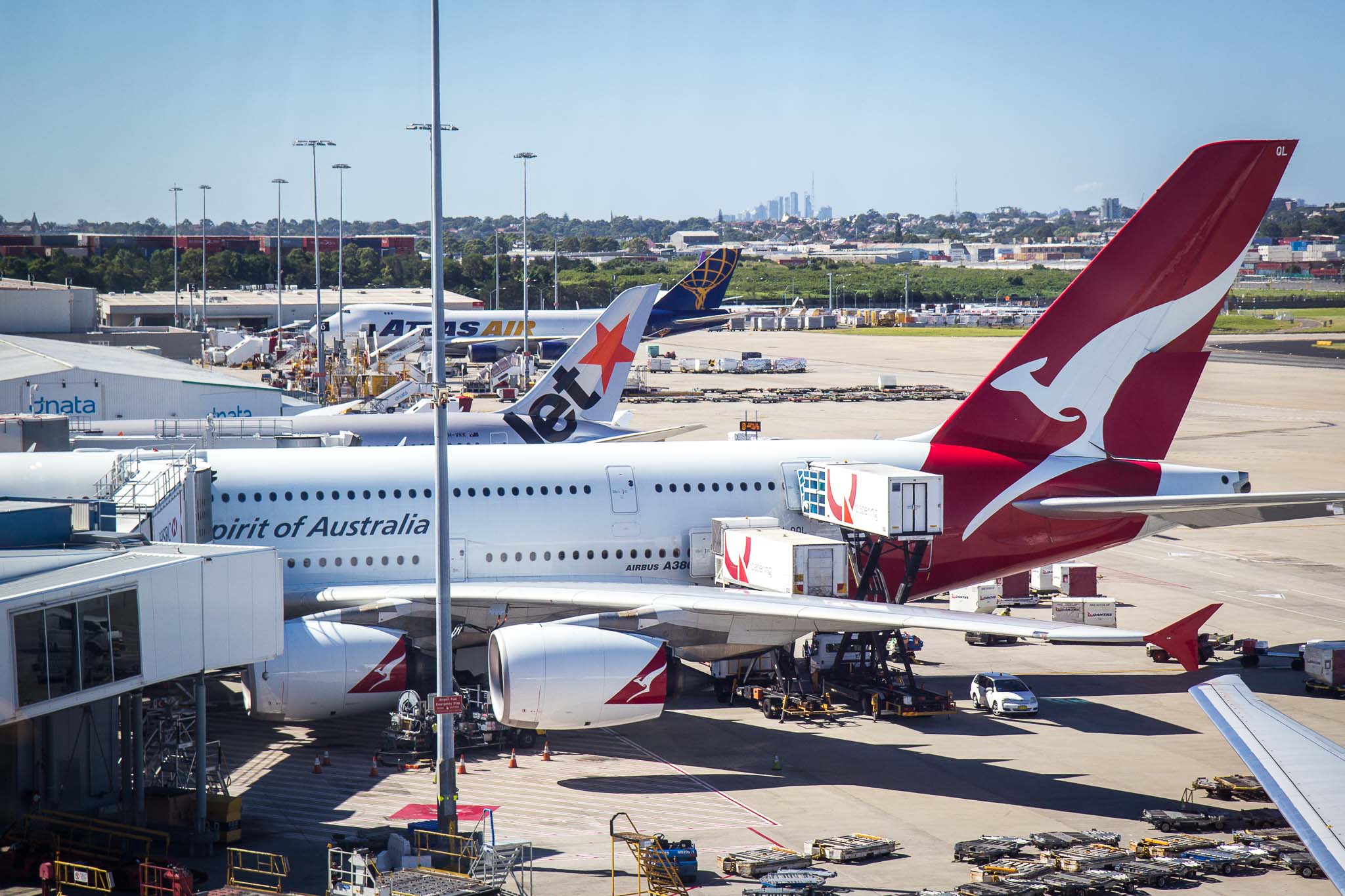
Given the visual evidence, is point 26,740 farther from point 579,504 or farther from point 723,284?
point 723,284

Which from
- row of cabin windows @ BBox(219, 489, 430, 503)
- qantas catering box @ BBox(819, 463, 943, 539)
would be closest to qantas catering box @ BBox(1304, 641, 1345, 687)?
qantas catering box @ BBox(819, 463, 943, 539)

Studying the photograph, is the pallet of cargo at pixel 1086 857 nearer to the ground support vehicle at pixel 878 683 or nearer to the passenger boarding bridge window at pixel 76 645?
the ground support vehicle at pixel 878 683

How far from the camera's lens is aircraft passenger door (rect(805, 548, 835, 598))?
91.7 ft

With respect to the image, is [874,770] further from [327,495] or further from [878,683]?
[327,495]

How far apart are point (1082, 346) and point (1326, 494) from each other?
6830 millimetres

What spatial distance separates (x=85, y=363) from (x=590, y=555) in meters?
34.9

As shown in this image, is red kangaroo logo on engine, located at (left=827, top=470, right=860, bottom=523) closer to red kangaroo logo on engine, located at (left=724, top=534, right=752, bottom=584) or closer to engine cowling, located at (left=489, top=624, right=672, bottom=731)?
red kangaroo logo on engine, located at (left=724, top=534, right=752, bottom=584)

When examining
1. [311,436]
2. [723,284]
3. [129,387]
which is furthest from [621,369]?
[723,284]

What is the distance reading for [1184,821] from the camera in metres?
21.8

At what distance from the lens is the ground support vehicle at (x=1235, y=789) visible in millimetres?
23172

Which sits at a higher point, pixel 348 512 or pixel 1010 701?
pixel 348 512

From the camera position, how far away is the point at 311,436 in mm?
39125

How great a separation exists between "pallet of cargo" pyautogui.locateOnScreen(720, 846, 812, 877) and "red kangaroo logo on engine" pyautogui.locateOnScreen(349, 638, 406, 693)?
26.6 feet

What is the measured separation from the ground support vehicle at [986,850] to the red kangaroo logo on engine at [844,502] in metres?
9.62
